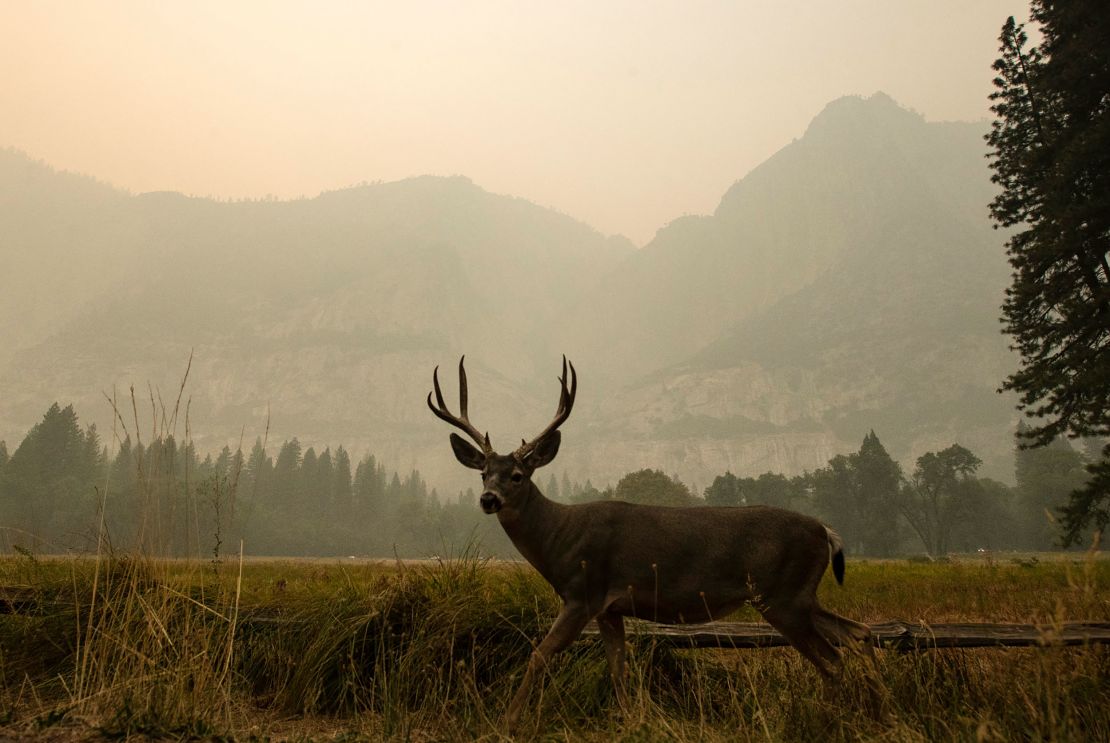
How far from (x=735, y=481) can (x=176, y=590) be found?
101 meters

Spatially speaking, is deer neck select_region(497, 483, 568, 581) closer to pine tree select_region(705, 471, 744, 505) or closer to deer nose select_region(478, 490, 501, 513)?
deer nose select_region(478, 490, 501, 513)

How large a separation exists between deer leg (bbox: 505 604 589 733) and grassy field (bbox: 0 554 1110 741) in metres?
0.16

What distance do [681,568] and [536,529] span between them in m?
1.35

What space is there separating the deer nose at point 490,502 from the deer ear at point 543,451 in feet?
2.52

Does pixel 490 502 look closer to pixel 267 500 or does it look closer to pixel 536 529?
pixel 536 529

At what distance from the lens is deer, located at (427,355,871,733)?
5.70m

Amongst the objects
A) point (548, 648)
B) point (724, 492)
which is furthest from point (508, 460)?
point (724, 492)

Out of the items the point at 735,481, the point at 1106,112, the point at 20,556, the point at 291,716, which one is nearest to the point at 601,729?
the point at 291,716

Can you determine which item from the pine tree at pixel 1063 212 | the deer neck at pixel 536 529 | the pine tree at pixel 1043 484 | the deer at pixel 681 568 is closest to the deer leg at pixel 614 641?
the deer at pixel 681 568

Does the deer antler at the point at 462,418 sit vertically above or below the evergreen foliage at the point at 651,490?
above

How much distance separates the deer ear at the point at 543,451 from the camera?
689 cm

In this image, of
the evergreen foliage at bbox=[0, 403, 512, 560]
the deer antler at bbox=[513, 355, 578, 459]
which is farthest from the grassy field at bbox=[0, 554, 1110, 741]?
the evergreen foliage at bbox=[0, 403, 512, 560]

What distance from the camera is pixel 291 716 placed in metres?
5.87

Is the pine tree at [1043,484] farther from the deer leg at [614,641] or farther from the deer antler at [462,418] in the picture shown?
the deer leg at [614,641]
